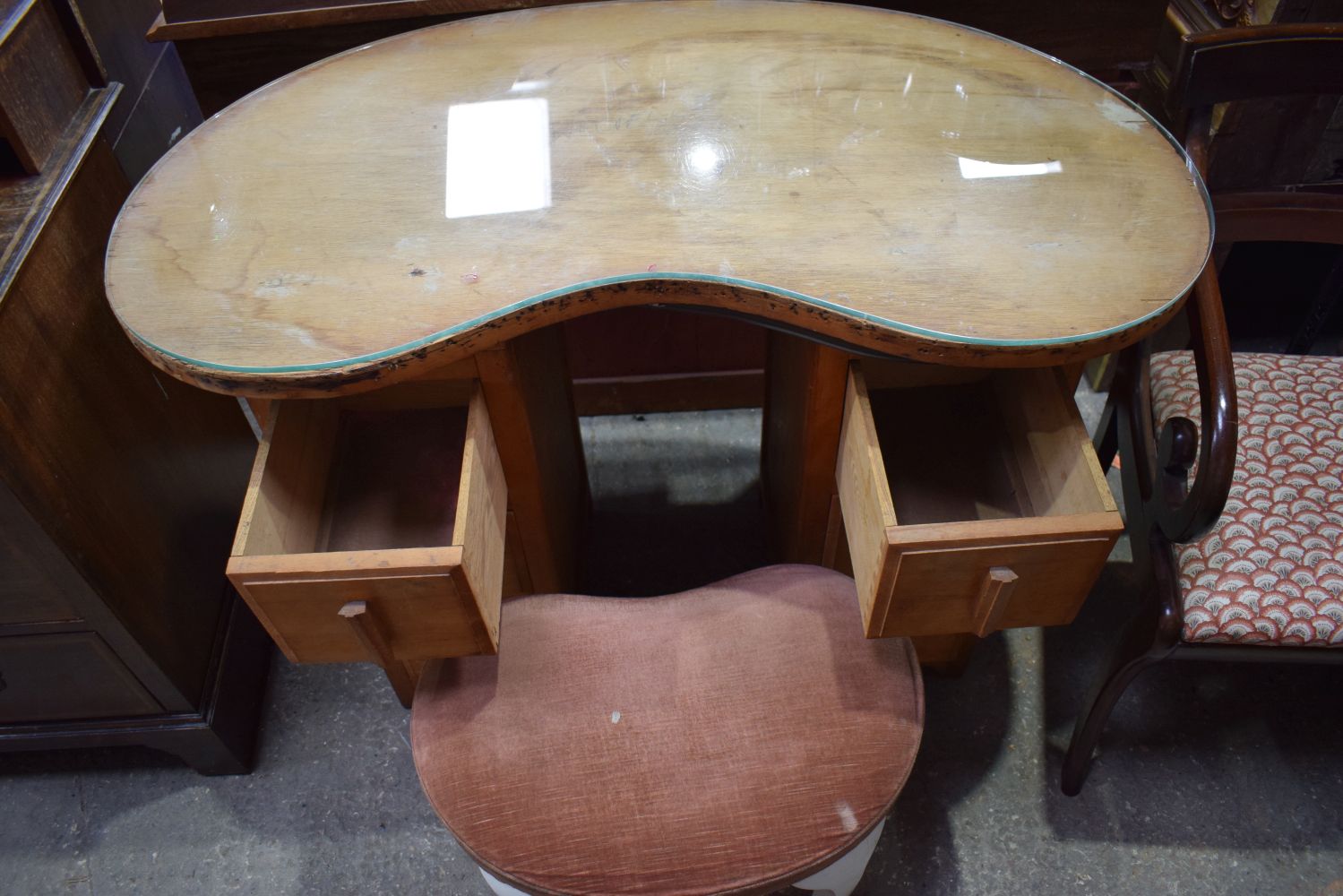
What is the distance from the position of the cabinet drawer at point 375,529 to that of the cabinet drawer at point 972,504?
0.45 meters

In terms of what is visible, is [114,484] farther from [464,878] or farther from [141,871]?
[464,878]

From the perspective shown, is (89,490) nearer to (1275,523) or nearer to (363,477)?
(363,477)

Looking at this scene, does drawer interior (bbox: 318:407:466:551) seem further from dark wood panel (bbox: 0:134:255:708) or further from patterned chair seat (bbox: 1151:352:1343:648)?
patterned chair seat (bbox: 1151:352:1343:648)

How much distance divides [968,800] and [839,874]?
0.40 meters

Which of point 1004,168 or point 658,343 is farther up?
point 1004,168

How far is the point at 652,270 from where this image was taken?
999mm

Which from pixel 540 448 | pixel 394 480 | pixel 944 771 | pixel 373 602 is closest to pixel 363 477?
pixel 394 480

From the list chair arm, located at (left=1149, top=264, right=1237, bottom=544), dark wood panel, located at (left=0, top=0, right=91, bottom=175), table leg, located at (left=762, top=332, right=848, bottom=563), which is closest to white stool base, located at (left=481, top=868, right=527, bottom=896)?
table leg, located at (left=762, top=332, right=848, bottom=563)

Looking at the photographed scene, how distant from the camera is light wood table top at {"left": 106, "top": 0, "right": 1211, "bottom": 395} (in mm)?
967

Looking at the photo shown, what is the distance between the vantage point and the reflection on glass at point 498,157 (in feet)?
3.58

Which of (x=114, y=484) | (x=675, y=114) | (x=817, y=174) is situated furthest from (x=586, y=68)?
(x=114, y=484)

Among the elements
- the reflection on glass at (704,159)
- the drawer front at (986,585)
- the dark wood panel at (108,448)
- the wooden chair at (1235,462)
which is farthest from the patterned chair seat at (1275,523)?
the dark wood panel at (108,448)

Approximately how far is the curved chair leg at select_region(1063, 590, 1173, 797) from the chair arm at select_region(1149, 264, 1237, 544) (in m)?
0.13

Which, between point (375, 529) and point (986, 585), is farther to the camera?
point (375, 529)
